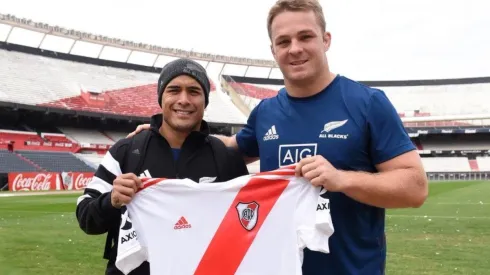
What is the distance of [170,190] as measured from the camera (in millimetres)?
2912

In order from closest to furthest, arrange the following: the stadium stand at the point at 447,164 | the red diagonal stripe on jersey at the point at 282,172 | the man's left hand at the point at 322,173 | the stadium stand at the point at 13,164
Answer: the man's left hand at the point at 322,173 < the red diagonal stripe on jersey at the point at 282,172 < the stadium stand at the point at 13,164 < the stadium stand at the point at 447,164

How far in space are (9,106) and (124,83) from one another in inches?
663

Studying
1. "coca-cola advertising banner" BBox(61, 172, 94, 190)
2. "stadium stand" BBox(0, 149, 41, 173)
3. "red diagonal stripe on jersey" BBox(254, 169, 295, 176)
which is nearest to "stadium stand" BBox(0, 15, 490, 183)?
"stadium stand" BBox(0, 149, 41, 173)

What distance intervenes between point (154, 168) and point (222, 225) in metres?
0.55

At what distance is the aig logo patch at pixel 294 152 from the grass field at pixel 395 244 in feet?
13.6

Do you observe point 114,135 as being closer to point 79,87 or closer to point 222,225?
point 79,87

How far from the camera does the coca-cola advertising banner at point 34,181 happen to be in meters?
27.5

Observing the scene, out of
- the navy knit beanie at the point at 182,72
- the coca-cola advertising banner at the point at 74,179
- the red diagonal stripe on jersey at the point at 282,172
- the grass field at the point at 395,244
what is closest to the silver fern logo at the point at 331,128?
the red diagonal stripe on jersey at the point at 282,172

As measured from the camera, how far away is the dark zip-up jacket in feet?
9.23

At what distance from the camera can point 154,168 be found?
9.64 ft

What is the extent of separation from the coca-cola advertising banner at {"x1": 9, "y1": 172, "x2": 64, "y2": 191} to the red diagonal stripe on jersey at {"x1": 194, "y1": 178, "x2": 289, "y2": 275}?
91.7ft

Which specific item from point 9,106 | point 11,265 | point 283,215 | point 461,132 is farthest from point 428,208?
point 461,132

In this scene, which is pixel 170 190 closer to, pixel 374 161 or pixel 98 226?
pixel 98 226

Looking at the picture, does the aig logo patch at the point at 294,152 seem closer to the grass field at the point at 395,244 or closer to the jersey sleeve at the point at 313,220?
the jersey sleeve at the point at 313,220
